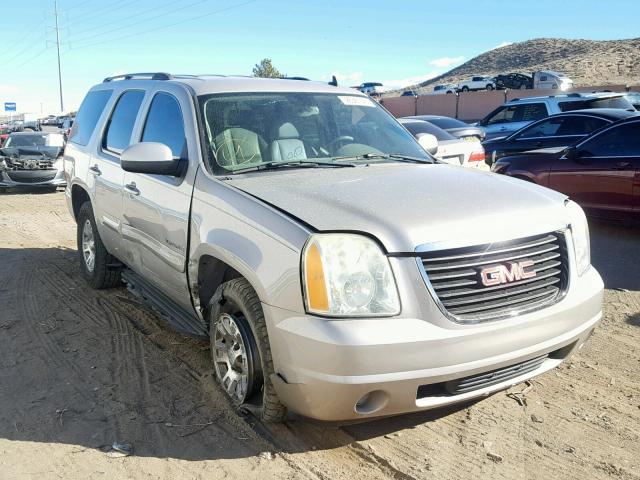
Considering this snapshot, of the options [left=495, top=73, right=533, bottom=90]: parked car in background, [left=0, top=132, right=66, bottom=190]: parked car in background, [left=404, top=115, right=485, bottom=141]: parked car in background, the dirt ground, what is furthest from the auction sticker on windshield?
[left=495, top=73, right=533, bottom=90]: parked car in background

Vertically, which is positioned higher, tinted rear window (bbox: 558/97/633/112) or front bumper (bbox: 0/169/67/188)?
tinted rear window (bbox: 558/97/633/112)

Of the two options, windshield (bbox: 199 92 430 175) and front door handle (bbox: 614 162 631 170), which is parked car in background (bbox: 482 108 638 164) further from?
windshield (bbox: 199 92 430 175)

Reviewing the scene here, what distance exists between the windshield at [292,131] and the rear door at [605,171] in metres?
4.00

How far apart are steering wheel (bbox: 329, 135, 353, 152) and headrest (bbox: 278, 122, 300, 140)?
0.84 feet

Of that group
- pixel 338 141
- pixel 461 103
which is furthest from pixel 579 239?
pixel 461 103

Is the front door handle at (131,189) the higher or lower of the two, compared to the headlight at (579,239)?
higher

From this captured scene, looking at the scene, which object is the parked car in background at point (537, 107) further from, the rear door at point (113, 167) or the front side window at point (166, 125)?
the front side window at point (166, 125)

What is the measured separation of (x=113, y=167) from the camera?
200 inches

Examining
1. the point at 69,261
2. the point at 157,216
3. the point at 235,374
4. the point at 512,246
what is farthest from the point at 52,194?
the point at 512,246

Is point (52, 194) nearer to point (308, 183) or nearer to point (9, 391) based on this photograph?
point (9, 391)

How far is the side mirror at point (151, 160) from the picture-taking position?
380 cm

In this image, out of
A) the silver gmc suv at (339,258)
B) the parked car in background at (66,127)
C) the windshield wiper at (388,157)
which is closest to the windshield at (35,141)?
the parked car in background at (66,127)

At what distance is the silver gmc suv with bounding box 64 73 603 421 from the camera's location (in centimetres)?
278

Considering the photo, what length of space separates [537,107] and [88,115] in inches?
461
